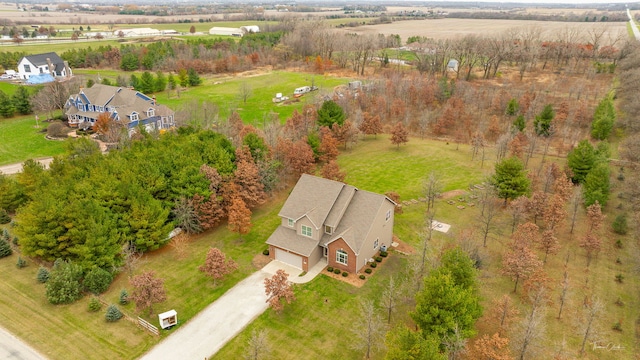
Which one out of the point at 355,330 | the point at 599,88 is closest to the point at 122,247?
the point at 355,330

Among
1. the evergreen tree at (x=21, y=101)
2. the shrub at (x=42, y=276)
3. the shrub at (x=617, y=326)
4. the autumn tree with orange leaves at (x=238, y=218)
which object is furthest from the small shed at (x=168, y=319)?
the evergreen tree at (x=21, y=101)

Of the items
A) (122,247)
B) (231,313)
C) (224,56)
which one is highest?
(224,56)

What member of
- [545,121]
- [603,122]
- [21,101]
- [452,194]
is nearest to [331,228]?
[452,194]

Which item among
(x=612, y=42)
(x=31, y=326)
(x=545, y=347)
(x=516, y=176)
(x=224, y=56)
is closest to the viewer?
(x=545, y=347)

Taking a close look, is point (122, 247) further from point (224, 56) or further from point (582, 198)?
point (224, 56)

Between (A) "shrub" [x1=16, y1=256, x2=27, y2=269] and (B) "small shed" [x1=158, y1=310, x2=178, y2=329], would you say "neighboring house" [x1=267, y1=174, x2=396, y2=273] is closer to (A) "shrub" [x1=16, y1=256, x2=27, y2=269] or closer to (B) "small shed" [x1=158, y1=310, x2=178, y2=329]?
(B) "small shed" [x1=158, y1=310, x2=178, y2=329]

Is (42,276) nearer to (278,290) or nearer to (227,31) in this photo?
(278,290)

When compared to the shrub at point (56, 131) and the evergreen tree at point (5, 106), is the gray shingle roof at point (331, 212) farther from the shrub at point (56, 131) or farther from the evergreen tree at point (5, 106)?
the evergreen tree at point (5, 106)
